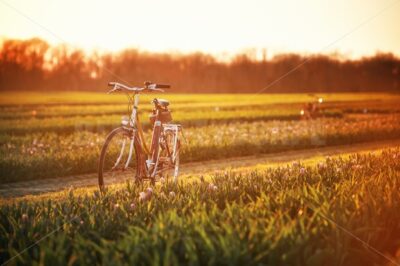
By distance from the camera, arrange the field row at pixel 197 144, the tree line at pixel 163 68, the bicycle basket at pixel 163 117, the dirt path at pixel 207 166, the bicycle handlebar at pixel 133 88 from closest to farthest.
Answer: the bicycle handlebar at pixel 133 88, the bicycle basket at pixel 163 117, the dirt path at pixel 207 166, the field row at pixel 197 144, the tree line at pixel 163 68

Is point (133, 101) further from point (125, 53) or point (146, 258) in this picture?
point (125, 53)

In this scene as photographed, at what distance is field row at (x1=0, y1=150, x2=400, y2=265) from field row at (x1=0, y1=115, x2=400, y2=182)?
2.99m

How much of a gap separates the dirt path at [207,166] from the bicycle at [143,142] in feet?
6.09

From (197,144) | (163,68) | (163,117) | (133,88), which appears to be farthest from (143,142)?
(163,68)

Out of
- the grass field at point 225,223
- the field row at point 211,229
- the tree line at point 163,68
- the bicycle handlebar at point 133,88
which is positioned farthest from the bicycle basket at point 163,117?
the tree line at point 163,68

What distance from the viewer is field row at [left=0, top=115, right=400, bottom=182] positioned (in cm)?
1087

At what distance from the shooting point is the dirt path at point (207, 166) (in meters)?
9.45

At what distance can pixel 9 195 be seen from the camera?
8875 mm

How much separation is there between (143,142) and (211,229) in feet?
11.0

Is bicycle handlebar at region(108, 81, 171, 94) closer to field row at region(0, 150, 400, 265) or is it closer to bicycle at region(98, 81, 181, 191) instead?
bicycle at region(98, 81, 181, 191)

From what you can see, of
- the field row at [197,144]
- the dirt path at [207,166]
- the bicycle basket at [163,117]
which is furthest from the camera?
the field row at [197,144]

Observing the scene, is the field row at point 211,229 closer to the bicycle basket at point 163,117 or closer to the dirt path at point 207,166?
the bicycle basket at point 163,117

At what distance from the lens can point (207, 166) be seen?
39.5ft

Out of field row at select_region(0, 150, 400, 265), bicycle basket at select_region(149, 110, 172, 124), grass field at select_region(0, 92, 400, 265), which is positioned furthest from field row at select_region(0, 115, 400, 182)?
field row at select_region(0, 150, 400, 265)
